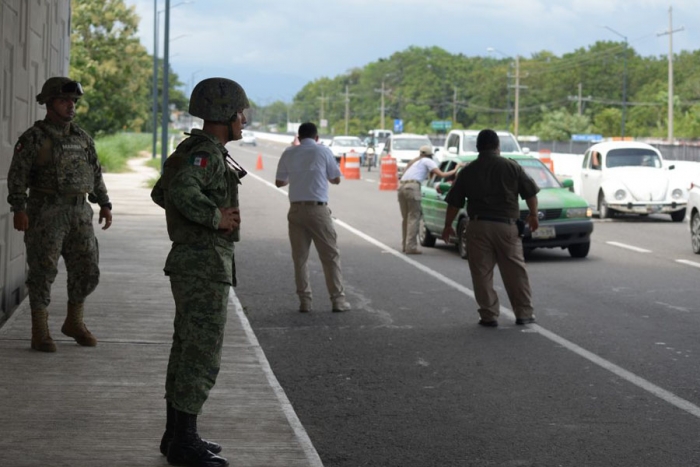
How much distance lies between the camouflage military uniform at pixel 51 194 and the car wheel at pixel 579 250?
413 inches

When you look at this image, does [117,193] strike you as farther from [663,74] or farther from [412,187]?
[663,74]

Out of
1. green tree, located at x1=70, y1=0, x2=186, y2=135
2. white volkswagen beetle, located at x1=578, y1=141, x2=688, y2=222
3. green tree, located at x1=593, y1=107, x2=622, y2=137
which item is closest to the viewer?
white volkswagen beetle, located at x1=578, y1=141, x2=688, y2=222

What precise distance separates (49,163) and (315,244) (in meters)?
4.05

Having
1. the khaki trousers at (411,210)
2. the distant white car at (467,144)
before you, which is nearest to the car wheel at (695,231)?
the khaki trousers at (411,210)

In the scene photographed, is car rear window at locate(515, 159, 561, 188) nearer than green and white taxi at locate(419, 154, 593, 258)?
No

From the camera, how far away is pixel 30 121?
12.4 m

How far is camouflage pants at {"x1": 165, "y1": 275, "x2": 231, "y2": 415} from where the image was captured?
6203 millimetres

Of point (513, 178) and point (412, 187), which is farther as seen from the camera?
point (412, 187)

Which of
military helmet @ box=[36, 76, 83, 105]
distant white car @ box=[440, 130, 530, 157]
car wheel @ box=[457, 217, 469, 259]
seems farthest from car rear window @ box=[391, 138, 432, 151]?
military helmet @ box=[36, 76, 83, 105]

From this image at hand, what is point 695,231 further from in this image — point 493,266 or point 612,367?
point 612,367

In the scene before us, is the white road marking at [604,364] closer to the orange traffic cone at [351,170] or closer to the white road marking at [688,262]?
the white road marking at [688,262]

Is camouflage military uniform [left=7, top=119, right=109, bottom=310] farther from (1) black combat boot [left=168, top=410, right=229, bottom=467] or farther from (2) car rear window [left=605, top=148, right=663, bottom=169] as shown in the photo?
(2) car rear window [left=605, top=148, right=663, bottom=169]

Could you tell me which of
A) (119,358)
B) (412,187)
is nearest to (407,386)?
(119,358)

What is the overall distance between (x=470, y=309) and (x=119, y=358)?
4.78 metres
